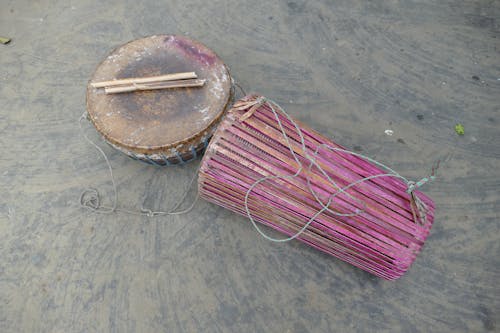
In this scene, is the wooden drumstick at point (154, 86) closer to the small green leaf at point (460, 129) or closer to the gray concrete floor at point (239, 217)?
the gray concrete floor at point (239, 217)

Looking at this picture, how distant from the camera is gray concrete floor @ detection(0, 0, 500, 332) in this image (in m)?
3.01

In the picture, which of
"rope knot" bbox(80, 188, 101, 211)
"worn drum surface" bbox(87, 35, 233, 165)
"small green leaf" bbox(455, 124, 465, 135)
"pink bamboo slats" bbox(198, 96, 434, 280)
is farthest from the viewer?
"small green leaf" bbox(455, 124, 465, 135)

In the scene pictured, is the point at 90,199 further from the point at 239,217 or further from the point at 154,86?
the point at 239,217

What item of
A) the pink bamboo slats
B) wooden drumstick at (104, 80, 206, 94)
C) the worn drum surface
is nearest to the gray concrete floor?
the pink bamboo slats

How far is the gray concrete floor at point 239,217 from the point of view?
301cm

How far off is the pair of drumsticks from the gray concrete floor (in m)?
0.83

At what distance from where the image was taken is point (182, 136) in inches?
115

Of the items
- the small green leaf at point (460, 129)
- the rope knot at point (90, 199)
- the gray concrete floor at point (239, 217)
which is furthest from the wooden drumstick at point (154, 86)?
the small green leaf at point (460, 129)

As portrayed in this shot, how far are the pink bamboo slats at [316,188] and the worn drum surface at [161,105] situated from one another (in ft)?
1.14

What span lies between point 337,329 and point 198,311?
1.19 m

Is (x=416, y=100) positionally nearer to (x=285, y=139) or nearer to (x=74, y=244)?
(x=285, y=139)

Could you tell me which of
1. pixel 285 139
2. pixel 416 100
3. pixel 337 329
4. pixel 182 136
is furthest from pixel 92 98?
pixel 416 100

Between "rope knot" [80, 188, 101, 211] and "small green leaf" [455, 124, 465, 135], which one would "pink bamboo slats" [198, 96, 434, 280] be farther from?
"small green leaf" [455, 124, 465, 135]

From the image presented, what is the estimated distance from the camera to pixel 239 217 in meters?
3.36
